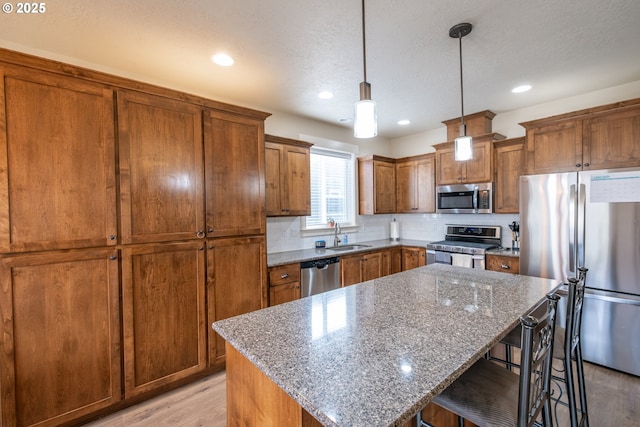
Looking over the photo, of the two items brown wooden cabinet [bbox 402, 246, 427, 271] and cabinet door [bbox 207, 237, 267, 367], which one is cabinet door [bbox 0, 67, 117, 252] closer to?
cabinet door [bbox 207, 237, 267, 367]

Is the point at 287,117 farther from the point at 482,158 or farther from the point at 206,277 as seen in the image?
the point at 482,158

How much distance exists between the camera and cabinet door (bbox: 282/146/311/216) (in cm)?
347

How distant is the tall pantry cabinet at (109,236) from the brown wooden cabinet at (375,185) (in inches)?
92.1

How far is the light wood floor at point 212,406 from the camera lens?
1.98 meters

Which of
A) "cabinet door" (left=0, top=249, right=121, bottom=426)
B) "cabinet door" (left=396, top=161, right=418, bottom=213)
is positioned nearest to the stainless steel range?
"cabinet door" (left=396, top=161, right=418, bottom=213)

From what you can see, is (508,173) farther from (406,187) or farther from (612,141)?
(406,187)

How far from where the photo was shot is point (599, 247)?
2.57 metres

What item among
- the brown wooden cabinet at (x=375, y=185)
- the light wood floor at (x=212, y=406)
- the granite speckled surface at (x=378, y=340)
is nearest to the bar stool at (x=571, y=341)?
the granite speckled surface at (x=378, y=340)

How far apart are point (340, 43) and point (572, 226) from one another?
2.69 metres

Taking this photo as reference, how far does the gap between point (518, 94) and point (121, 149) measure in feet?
12.8

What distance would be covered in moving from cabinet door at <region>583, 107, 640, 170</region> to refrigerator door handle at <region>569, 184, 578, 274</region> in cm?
29

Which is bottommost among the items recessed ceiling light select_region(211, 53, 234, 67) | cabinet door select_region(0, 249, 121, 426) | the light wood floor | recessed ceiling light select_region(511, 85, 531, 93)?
the light wood floor

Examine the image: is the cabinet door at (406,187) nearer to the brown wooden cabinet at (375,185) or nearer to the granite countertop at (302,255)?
the brown wooden cabinet at (375,185)

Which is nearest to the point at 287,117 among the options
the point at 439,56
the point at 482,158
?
the point at 439,56
